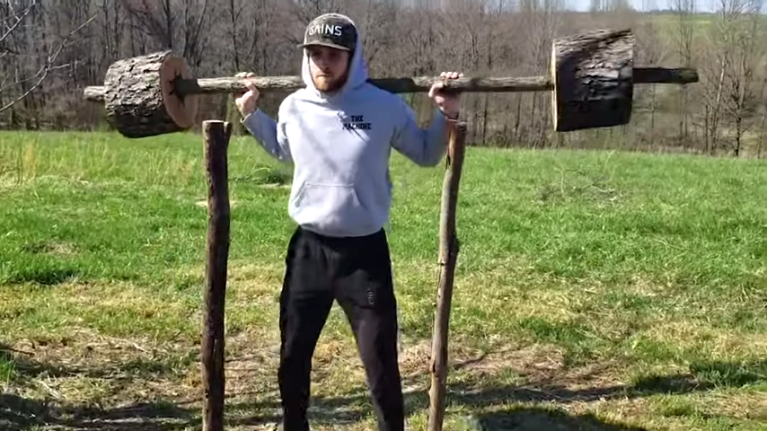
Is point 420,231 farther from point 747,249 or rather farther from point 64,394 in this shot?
point 64,394

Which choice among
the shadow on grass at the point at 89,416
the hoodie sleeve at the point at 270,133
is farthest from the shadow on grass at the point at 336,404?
the hoodie sleeve at the point at 270,133

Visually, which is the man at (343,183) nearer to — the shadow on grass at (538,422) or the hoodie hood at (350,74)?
the hoodie hood at (350,74)

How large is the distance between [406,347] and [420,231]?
3.16 metres

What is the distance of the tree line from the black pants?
20483 millimetres

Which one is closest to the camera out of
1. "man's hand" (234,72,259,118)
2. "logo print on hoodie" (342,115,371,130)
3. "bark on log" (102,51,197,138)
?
"logo print on hoodie" (342,115,371,130)

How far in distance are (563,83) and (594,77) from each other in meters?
0.11

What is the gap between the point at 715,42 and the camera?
2839cm

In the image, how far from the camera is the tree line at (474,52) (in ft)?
81.1

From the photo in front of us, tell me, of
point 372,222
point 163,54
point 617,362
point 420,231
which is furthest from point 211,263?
point 420,231

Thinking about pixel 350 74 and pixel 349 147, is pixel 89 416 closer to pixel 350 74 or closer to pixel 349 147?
pixel 349 147

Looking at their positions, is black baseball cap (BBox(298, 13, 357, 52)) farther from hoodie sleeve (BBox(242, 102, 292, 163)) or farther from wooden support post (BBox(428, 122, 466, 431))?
wooden support post (BBox(428, 122, 466, 431))

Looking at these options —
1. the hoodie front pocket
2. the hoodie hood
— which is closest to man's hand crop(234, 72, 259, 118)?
the hoodie hood

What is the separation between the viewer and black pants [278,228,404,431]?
3.16 meters

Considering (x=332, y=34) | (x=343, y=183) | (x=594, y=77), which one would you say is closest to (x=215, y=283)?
(x=343, y=183)
